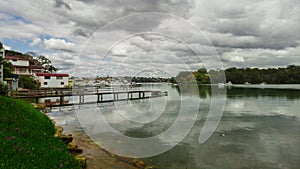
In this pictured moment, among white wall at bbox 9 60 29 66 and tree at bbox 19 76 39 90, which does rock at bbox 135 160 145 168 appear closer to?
tree at bbox 19 76 39 90

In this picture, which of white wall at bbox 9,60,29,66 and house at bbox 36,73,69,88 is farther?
house at bbox 36,73,69,88

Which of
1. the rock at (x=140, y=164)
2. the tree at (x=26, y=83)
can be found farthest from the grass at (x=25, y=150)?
the tree at (x=26, y=83)

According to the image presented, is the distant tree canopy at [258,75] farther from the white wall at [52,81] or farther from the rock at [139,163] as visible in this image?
the rock at [139,163]

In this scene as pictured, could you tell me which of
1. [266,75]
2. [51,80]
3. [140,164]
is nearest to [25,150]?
[140,164]

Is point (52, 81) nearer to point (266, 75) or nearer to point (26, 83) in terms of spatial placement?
point (26, 83)

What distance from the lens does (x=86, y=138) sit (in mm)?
13477

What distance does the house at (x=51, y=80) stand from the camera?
49.3 metres

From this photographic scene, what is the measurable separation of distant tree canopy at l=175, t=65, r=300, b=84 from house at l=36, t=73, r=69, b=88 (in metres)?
78.4

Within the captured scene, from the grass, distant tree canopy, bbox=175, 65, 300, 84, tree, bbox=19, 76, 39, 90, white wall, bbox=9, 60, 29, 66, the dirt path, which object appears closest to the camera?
the grass

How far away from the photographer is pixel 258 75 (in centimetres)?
13775

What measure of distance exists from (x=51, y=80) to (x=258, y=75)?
129 meters

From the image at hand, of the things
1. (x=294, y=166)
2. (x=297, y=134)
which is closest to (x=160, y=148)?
(x=294, y=166)

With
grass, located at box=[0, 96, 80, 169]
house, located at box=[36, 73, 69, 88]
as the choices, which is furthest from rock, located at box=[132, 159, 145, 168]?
house, located at box=[36, 73, 69, 88]

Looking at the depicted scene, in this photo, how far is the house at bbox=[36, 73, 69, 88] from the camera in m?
49.3
